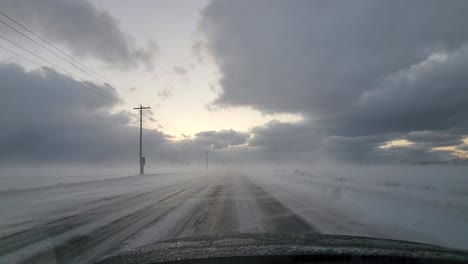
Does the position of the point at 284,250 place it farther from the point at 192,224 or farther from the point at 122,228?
the point at 122,228

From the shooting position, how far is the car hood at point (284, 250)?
3658 millimetres

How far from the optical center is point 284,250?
12.8 feet

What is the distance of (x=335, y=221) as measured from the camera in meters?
9.16

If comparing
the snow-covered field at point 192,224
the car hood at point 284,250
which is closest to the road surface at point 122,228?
the snow-covered field at point 192,224

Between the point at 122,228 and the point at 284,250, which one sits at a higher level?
the point at 284,250

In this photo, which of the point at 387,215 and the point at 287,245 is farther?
the point at 387,215

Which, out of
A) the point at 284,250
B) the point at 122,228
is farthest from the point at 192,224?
the point at 284,250

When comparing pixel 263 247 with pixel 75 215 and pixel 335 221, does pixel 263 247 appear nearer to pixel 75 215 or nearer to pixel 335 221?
pixel 335 221

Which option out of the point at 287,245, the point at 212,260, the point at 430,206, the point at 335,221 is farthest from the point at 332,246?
the point at 430,206

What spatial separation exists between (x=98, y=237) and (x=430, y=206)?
1099cm

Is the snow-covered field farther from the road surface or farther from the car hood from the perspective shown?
the car hood

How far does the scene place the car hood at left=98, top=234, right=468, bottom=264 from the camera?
144 inches

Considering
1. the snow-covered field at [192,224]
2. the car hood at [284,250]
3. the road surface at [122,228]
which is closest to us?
the car hood at [284,250]

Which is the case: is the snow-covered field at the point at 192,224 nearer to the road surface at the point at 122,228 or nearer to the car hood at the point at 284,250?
the road surface at the point at 122,228
